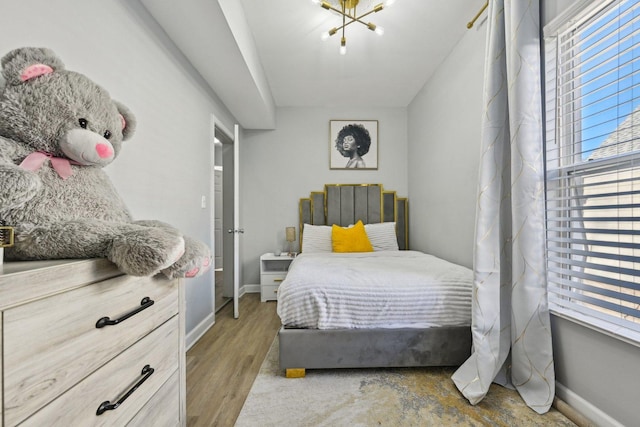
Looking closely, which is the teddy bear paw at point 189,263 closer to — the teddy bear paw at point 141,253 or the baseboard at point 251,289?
the teddy bear paw at point 141,253

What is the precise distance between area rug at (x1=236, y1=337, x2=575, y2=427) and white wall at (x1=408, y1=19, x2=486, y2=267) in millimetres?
1161

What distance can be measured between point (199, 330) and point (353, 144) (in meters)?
2.88

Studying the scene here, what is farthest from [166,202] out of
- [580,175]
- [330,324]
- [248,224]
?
[580,175]

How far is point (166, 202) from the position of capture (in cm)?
198

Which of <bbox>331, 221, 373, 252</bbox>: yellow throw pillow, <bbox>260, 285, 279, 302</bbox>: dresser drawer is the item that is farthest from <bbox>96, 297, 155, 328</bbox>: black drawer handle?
<bbox>260, 285, 279, 302</bbox>: dresser drawer

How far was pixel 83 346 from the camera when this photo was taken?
2.21ft

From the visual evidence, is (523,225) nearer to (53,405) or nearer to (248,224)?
(53,405)

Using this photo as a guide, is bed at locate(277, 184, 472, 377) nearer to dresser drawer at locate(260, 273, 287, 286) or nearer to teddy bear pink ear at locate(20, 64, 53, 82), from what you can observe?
teddy bear pink ear at locate(20, 64, 53, 82)

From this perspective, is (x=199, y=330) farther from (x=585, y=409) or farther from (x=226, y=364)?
(x=585, y=409)

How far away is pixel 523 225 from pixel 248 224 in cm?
324

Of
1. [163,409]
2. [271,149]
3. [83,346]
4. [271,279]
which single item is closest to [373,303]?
[163,409]

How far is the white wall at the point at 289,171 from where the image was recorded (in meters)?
4.07

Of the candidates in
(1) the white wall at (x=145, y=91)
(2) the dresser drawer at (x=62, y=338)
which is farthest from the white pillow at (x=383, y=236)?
(2) the dresser drawer at (x=62, y=338)

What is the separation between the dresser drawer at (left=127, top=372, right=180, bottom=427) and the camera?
88cm
